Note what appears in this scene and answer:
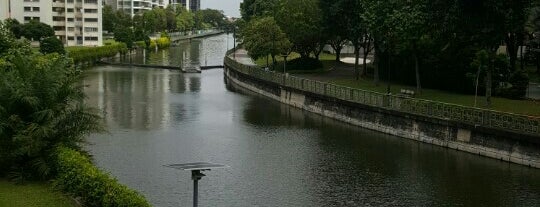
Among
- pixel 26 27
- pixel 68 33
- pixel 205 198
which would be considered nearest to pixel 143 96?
pixel 205 198

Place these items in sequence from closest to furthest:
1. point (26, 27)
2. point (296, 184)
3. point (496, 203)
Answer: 1. point (496, 203)
2. point (296, 184)
3. point (26, 27)

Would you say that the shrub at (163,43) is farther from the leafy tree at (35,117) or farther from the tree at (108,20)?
the leafy tree at (35,117)

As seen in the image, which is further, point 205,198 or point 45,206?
point 205,198

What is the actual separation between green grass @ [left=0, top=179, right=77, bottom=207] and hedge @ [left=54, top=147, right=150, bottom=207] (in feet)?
1.53

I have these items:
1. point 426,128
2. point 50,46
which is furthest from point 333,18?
point 50,46

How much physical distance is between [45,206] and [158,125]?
1054 inches

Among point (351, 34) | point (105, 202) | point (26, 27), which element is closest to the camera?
point (105, 202)

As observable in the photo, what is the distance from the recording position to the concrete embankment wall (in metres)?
36.7

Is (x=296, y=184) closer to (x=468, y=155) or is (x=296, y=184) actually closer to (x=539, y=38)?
(x=468, y=155)

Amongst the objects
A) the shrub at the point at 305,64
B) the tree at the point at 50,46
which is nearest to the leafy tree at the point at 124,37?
the tree at the point at 50,46

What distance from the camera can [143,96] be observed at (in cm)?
6912

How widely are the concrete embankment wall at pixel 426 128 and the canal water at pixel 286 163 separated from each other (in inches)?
26.5

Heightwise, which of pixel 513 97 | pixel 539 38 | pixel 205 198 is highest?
pixel 539 38

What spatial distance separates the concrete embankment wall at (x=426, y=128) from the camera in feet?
120
